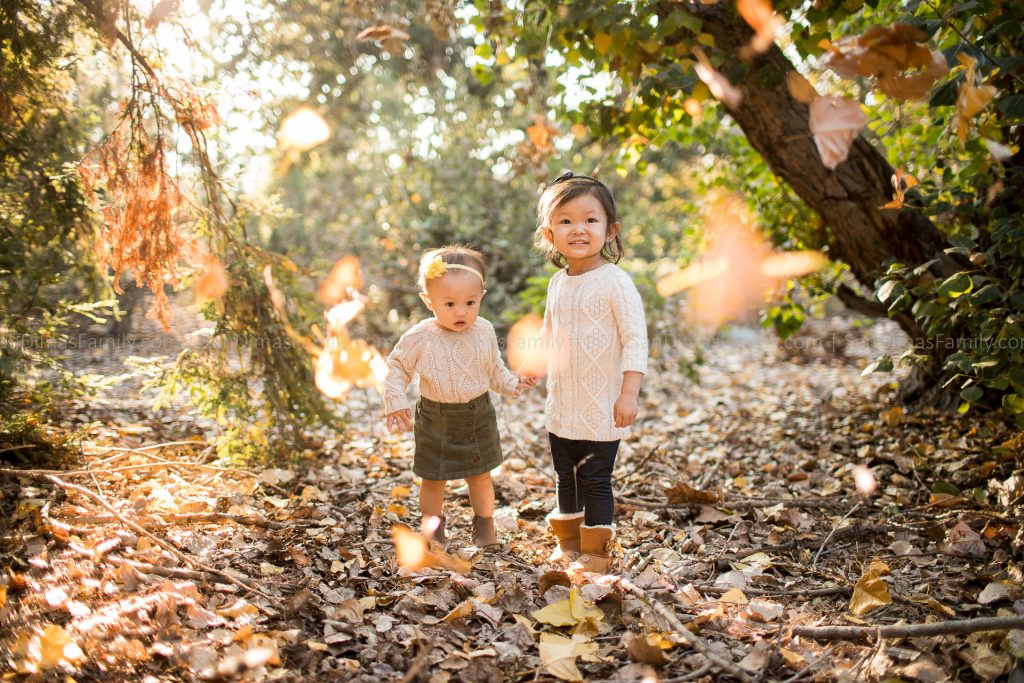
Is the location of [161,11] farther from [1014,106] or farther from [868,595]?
[868,595]

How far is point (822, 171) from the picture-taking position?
348 centimetres

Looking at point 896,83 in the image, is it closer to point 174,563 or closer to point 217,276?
point 174,563

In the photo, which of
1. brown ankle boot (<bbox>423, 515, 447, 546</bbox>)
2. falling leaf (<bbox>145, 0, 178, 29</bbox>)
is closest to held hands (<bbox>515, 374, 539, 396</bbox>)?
brown ankle boot (<bbox>423, 515, 447, 546</bbox>)

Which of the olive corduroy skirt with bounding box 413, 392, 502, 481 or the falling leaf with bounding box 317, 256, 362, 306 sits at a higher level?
the falling leaf with bounding box 317, 256, 362, 306

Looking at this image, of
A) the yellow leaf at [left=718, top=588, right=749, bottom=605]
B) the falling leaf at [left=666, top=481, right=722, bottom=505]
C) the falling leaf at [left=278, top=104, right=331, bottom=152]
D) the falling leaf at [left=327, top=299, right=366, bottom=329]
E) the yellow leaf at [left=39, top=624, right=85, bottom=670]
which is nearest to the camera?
the yellow leaf at [left=39, top=624, right=85, bottom=670]

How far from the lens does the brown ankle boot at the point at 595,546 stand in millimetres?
2629

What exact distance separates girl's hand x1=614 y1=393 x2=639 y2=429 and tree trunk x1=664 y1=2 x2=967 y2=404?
1.55 meters

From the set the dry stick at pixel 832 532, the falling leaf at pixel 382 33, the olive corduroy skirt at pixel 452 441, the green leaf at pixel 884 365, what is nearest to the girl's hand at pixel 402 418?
the olive corduroy skirt at pixel 452 441

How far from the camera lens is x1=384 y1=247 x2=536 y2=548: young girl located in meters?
2.67

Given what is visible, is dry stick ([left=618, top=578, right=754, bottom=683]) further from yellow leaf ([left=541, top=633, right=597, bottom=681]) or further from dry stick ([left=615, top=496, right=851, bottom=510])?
dry stick ([left=615, top=496, right=851, bottom=510])

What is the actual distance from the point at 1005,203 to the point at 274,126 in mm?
7140

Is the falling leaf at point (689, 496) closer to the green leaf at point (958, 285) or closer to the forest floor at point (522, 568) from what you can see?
the forest floor at point (522, 568)

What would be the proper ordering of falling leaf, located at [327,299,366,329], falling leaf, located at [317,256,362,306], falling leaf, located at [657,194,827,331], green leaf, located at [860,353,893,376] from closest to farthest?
1. green leaf, located at [860,353,893,376]
2. falling leaf, located at [327,299,366,329]
3. falling leaf, located at [657,194,827,331]
4. falling leaf, located at [317,256,362,306]

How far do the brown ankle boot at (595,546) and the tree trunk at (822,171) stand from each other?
70.3 inches
